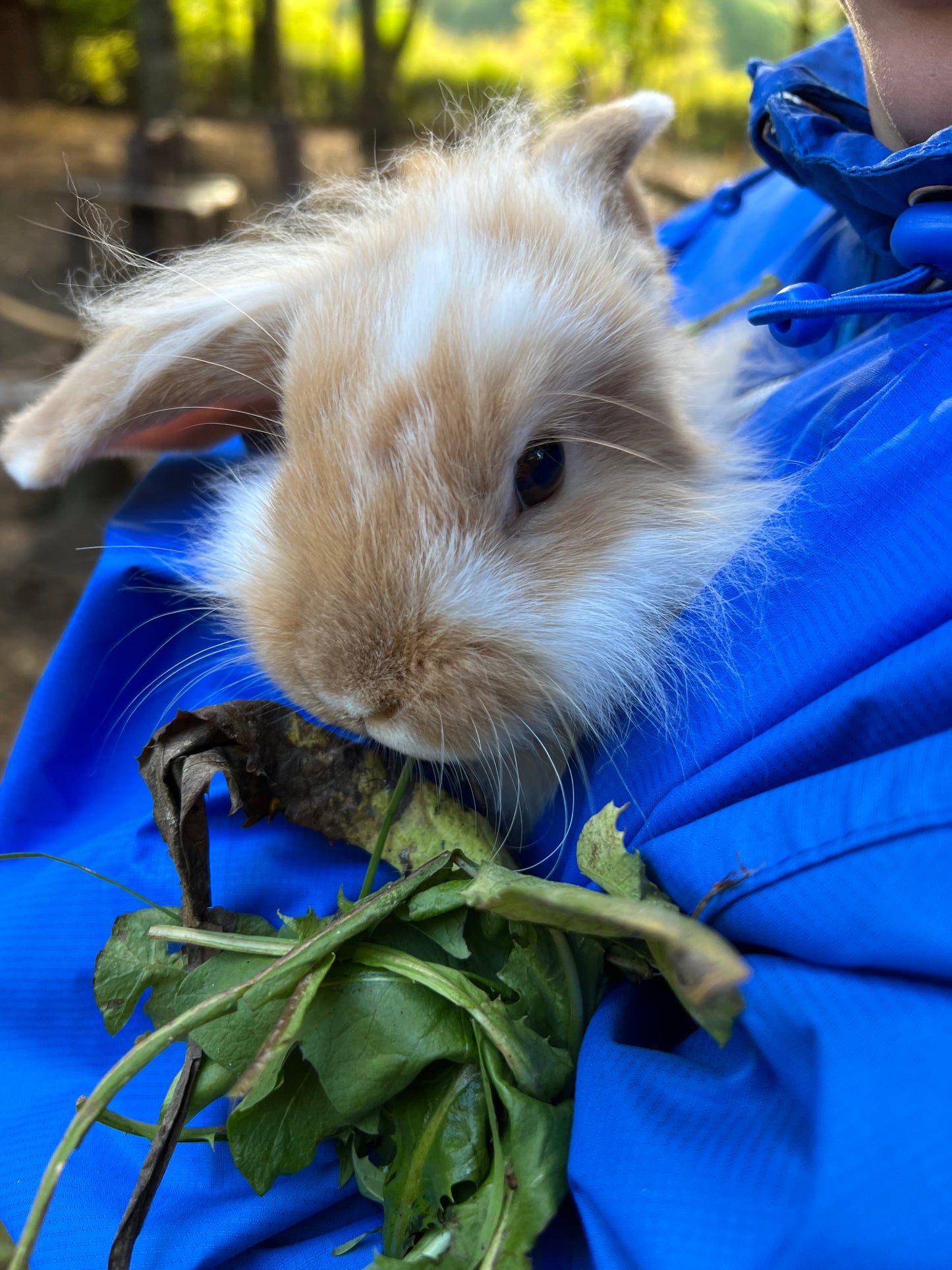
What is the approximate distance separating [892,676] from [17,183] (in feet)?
37.3

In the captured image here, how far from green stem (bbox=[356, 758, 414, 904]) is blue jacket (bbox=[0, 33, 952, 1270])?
0.39 feet

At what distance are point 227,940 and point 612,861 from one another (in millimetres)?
436

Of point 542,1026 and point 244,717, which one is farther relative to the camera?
point 244,717

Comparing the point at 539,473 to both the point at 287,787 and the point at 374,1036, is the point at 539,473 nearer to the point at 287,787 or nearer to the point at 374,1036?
the point at 287,787

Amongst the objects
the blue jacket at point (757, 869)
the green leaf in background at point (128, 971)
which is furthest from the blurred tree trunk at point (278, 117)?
the green leaf in background at point (128, 971)

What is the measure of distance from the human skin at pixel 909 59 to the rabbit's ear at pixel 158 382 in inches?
34.0

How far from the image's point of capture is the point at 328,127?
1256 cm

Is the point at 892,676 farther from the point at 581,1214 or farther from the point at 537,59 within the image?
the point at 537,59

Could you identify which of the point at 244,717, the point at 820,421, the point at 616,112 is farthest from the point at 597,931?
the point at 616,112

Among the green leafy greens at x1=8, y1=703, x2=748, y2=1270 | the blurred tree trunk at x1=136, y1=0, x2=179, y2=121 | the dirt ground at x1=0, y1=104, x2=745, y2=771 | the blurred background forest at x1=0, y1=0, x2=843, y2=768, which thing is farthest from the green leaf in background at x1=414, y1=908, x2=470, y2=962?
the blurred tree trunk at x1=136, y1=0, x2=179, y2=121

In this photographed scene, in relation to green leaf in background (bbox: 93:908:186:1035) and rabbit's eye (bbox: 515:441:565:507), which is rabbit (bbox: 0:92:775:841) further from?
green leaf in background (bbox: 93:908:186:1035)

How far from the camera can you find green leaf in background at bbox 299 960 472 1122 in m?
0.90

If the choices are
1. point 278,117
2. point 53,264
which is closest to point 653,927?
point 278,117

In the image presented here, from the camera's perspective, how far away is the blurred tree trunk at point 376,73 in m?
8.09
